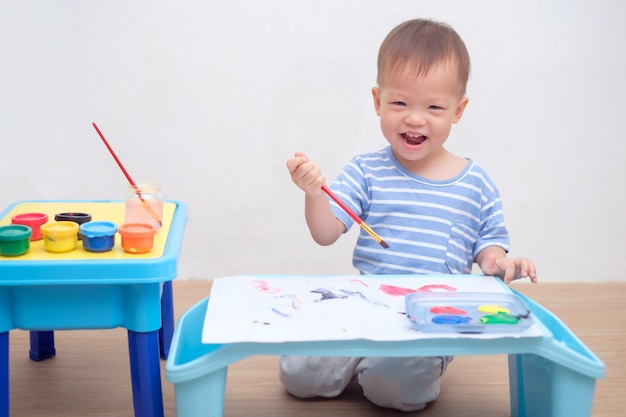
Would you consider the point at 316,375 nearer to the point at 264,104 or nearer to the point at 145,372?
the point at 145,372

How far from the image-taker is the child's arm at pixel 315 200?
3.08 feet

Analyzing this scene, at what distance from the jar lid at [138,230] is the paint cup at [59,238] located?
60mm

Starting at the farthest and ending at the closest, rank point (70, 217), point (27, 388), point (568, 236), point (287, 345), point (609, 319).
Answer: point (568, 236), point (609, 319), point (27, 388), point (70, 217), point (287, 345)

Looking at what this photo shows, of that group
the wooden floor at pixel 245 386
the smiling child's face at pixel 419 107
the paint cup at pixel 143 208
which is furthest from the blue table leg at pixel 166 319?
the smiling child's face at pixel 419 107

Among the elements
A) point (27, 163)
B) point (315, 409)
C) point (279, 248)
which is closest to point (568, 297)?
point (279, 248)

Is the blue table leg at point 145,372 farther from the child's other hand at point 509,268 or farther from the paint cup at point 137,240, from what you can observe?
the child's other hand at point 509,268

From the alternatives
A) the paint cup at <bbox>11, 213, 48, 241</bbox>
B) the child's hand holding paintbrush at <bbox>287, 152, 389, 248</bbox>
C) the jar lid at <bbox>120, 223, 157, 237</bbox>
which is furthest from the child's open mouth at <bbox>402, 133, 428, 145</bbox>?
the paint cup at <bbox>11, 213, 48, 241</bbox>

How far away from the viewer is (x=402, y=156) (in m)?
1.14

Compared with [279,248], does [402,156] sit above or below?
above

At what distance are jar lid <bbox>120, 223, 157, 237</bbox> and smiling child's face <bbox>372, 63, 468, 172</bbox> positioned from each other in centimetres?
39

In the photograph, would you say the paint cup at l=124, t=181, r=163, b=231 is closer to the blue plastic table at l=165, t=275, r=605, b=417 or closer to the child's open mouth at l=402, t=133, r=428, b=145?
the blue plastic table at l=165, t=275, r=605, b=417

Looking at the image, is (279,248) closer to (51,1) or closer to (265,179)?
(265,179)

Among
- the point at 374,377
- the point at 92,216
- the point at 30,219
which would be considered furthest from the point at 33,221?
the point at 374,377

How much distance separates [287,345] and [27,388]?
1.83 ft
